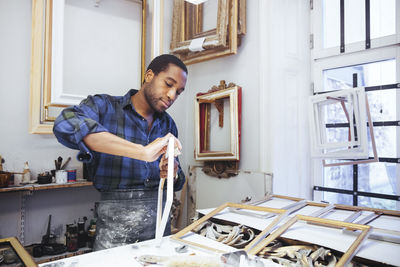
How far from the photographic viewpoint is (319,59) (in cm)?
271

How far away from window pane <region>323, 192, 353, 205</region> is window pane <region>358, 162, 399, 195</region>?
0.14 meters

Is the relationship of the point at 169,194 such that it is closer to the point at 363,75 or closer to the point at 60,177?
the point at 60,177

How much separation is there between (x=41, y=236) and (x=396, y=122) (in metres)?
2.96

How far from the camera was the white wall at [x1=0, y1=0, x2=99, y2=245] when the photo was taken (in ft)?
7.29

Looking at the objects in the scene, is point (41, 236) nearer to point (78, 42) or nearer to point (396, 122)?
point (78, 42)

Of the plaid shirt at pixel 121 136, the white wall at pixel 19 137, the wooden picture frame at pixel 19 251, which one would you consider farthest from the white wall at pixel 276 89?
the wooden picture frame at pixel 19 251

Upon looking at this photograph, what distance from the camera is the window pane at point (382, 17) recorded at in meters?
2.23

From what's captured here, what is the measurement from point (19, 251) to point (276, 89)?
2.18m

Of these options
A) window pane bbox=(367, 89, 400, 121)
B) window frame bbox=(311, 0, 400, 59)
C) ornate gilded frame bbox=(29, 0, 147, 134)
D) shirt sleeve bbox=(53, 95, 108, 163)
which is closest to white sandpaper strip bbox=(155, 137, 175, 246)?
shirt sleeve bbox=(53, 95, 108, 163)

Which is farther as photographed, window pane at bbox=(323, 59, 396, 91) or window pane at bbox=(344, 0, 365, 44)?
window pane at bbox=(344, 0, 365, 44)

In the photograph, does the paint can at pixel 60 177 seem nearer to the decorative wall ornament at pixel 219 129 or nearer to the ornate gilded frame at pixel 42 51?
the ornate gilded frame at pixel 42 51

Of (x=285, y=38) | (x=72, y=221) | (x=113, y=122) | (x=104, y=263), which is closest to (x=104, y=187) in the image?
(x=113, y=122)

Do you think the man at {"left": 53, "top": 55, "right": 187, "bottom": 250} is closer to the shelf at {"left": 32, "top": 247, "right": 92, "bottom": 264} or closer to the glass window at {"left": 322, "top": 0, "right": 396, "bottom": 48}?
the shelf at {"left": 32, "top": 247, "right": 92, "bottom": 264}

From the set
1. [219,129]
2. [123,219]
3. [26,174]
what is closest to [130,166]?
[123,219]
